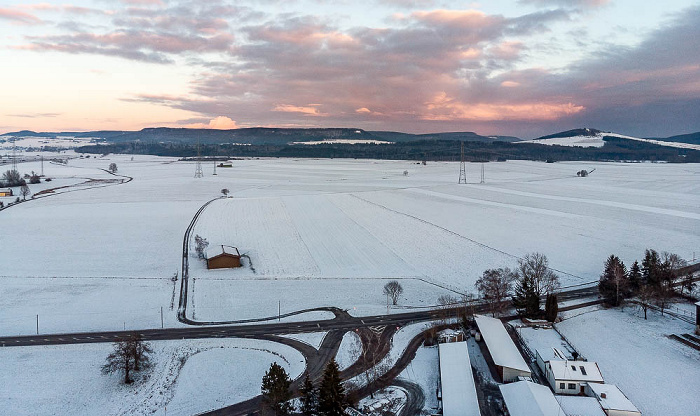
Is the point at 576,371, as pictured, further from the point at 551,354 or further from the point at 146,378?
the point at 146,378

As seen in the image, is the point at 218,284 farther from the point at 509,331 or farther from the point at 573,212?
the point at 573,212

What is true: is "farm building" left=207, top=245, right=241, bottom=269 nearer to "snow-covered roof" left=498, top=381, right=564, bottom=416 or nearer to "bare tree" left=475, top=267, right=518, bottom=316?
"bare tree" left=475, top=267, right=518, bottom=316

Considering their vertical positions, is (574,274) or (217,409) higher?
(574,274)

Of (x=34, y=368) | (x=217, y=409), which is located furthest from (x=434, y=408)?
(x=34, y=368)

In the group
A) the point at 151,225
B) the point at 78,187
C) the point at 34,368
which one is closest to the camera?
the point at 34,368

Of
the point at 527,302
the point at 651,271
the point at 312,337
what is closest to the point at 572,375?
the point at 527,302

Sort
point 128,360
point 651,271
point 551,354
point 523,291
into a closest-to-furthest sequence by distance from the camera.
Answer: point 128,360 → point 551,354 → point 523,291 → point 651,271

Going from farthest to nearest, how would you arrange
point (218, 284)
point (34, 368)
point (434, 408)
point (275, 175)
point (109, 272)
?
point (275, 175)
point (109, 272)
point (218, 284)
point (34, 368)
point (434, 408)
